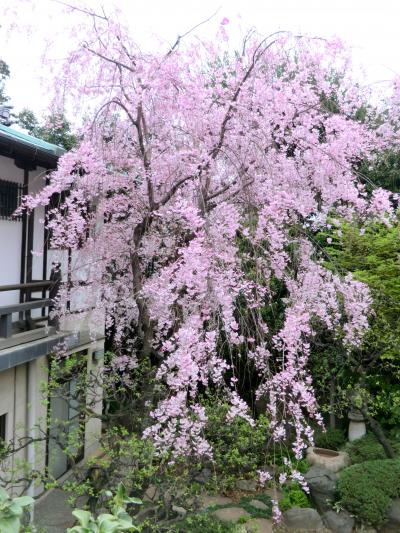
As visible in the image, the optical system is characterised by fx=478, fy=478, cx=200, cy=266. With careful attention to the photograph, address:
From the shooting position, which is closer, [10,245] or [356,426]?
[10,245]

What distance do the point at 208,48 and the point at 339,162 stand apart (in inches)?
71.5

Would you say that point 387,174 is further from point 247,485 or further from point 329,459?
point 247,485

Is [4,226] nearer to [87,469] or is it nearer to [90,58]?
[90,58]

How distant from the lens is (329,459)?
722 cm

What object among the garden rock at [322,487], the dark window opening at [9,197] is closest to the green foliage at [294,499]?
the garden rock at [322,487]

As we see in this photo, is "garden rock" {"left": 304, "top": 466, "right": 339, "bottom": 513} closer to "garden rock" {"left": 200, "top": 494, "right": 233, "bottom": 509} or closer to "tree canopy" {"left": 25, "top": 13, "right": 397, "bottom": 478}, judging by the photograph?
"garden rock" {"left": 200, "top": 494, "right": 233, "bottom": 509}

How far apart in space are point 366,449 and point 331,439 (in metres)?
0.83

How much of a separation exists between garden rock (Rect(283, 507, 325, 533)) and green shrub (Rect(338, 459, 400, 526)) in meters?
0.42

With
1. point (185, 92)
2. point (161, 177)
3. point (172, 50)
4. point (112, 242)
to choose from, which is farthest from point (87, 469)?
point (172, 50)

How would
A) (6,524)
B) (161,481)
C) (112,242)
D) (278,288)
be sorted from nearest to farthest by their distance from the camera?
(6,524)
(161,481)
(112,242)
(278,288)

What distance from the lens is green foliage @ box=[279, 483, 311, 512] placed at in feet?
21.9

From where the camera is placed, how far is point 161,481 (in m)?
4.59

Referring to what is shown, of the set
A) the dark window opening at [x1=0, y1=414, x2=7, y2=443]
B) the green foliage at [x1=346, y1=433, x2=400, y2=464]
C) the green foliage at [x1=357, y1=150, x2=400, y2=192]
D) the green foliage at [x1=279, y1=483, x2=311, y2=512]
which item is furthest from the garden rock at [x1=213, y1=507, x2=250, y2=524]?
the green foliage at [x1=357, y1=150, x2=400, y2=192]

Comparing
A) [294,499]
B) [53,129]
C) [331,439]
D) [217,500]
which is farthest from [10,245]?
[331,439]
